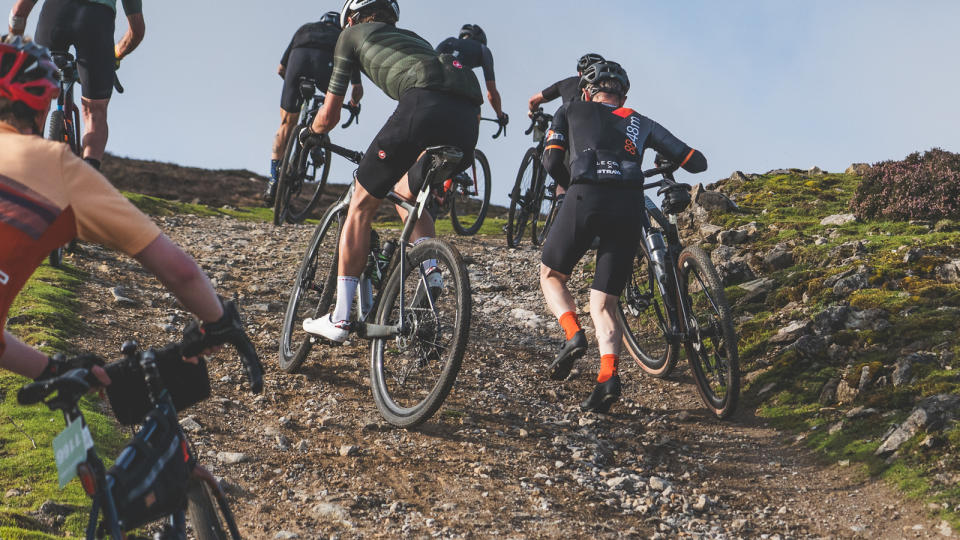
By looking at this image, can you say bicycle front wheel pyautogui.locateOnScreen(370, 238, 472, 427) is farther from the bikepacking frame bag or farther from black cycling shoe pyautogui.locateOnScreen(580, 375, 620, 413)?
the bikepacking frame bag

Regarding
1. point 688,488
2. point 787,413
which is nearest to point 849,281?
point 787,413

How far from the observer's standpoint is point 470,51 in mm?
13062

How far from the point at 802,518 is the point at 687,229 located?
7923 mm

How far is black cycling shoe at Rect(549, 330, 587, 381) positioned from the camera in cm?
670

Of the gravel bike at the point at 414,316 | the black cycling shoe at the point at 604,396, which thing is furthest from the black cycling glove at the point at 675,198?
the gravel bike at the point at 414,316

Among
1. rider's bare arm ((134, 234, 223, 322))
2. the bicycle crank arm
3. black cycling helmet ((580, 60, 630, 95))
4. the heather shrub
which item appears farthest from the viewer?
the heather shrub

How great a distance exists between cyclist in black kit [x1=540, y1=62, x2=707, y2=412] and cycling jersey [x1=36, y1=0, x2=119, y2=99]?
4.97 m

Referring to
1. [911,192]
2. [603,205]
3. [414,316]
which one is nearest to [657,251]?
[603,205]

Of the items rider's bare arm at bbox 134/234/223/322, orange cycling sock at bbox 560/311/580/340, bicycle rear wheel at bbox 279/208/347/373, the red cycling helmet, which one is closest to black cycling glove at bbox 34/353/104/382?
rider's bare arm at bbox 134/234/223/322

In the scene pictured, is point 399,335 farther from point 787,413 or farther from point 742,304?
point 742,304

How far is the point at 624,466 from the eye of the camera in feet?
20.4

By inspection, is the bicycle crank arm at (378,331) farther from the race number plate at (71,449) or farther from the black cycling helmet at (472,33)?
the black cycling helmet at (472,33)

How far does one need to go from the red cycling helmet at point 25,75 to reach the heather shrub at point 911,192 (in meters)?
12.2

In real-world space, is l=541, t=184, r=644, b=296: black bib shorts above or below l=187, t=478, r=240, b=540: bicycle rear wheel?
above
